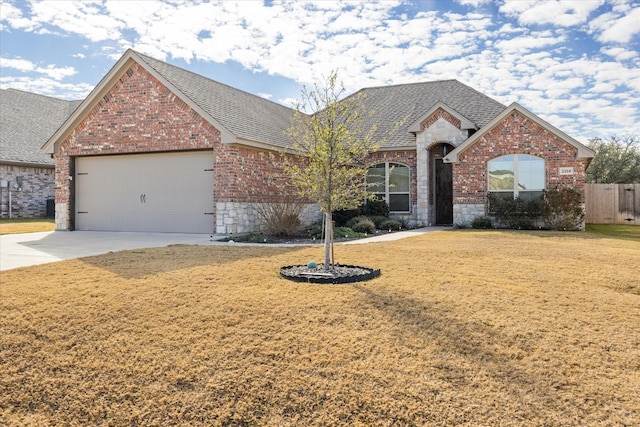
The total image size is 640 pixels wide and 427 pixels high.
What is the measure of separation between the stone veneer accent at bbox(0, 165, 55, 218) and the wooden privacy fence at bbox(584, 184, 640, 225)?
27.9 meters

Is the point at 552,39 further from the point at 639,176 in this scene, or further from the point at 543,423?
the point at 639,176

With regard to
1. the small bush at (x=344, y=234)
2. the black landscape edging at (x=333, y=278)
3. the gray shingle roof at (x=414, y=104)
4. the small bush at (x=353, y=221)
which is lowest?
the black landscape edging at (x=333, y=278)

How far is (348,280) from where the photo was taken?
267 inches

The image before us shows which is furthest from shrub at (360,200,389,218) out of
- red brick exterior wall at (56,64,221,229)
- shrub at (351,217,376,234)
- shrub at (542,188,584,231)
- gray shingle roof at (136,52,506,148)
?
red brick exterior wall at (56,64,221,229)

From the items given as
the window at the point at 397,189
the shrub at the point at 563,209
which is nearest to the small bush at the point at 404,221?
the window at the point at 397,189

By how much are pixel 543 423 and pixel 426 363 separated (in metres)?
1.01

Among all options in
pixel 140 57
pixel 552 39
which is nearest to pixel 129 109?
pixel 140 57

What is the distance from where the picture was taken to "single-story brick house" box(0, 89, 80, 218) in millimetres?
23625

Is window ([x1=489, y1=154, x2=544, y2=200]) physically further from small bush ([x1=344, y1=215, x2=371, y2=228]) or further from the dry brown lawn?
the dry brown lawn

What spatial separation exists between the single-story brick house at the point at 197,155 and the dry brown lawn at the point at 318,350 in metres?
7.96

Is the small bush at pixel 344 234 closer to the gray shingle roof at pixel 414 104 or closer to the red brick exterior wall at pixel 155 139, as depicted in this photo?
the red brick exterior wall at pixel 155 139

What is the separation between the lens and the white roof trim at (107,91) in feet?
46.6

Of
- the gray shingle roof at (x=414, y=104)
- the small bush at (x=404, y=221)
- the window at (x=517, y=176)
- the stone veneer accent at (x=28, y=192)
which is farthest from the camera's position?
the stone veneer accent at (x=28, y=192)

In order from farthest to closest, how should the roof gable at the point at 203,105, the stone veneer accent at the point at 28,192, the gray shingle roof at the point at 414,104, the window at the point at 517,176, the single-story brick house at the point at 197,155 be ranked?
the stone veneer accent at the point at 28,192 → the gray shingle roof at the point at 414,104 → the window at the point at 517,176 → the single-story brick house at the point at 197,155 → the roof gable at the point at 203,105
